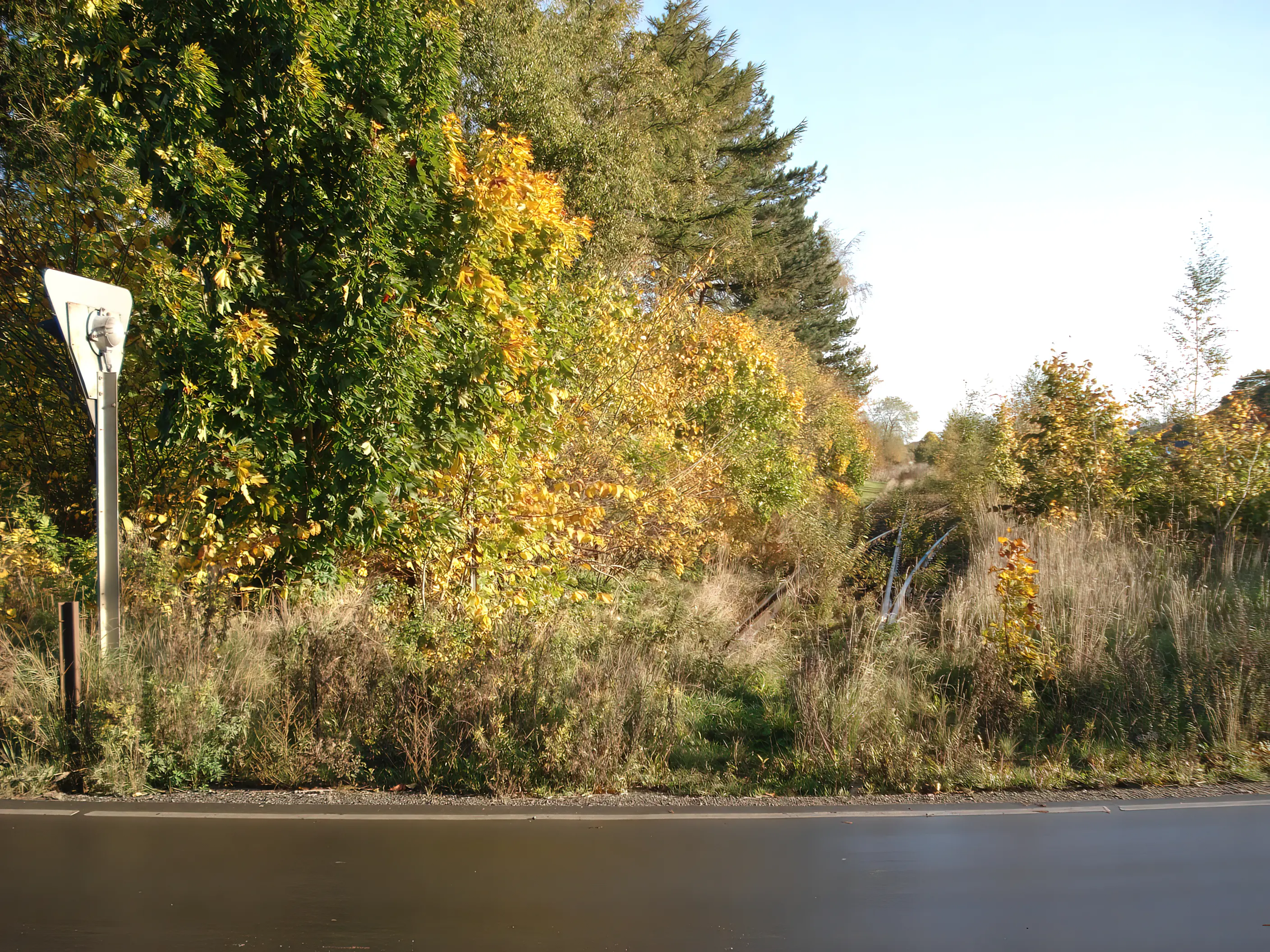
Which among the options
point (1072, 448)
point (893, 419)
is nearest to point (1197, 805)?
point (1072, 448)

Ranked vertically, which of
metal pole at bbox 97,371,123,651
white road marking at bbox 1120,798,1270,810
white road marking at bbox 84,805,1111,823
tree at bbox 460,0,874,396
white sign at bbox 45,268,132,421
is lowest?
white road marking at bbox 1120,798,1270,810

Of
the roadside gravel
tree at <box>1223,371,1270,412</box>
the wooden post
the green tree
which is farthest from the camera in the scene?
tree at <box>1223,371,1270,412</box>

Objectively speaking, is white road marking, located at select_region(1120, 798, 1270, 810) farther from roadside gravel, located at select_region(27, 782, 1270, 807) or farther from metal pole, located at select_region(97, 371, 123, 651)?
metal pole, located at select_region(97, 371, 123, 651)

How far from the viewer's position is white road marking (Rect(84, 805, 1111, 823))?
511 cm

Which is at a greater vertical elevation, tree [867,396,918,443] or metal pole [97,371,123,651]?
tree [867,396,918,443]

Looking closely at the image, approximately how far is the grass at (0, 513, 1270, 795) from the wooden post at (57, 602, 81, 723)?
7 centimetres

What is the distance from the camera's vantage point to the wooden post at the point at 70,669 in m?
5.80

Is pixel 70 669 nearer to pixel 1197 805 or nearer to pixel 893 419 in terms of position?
pixel 1197 805

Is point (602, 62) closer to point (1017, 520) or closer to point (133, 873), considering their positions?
point (1017, 520)

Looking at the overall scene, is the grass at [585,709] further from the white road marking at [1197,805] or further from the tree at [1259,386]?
the tree at [1259,386]

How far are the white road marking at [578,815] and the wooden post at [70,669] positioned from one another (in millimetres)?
913

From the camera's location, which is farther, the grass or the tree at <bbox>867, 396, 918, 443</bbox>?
the tree at <bbox>867, 396, 918, 443</bbox>

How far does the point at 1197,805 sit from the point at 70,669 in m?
7.31

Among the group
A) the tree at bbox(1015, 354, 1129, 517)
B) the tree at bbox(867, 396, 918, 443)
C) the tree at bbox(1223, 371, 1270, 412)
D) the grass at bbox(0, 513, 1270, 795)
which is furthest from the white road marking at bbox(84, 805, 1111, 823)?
the tree at bbox(867, 396, 918, 443)
